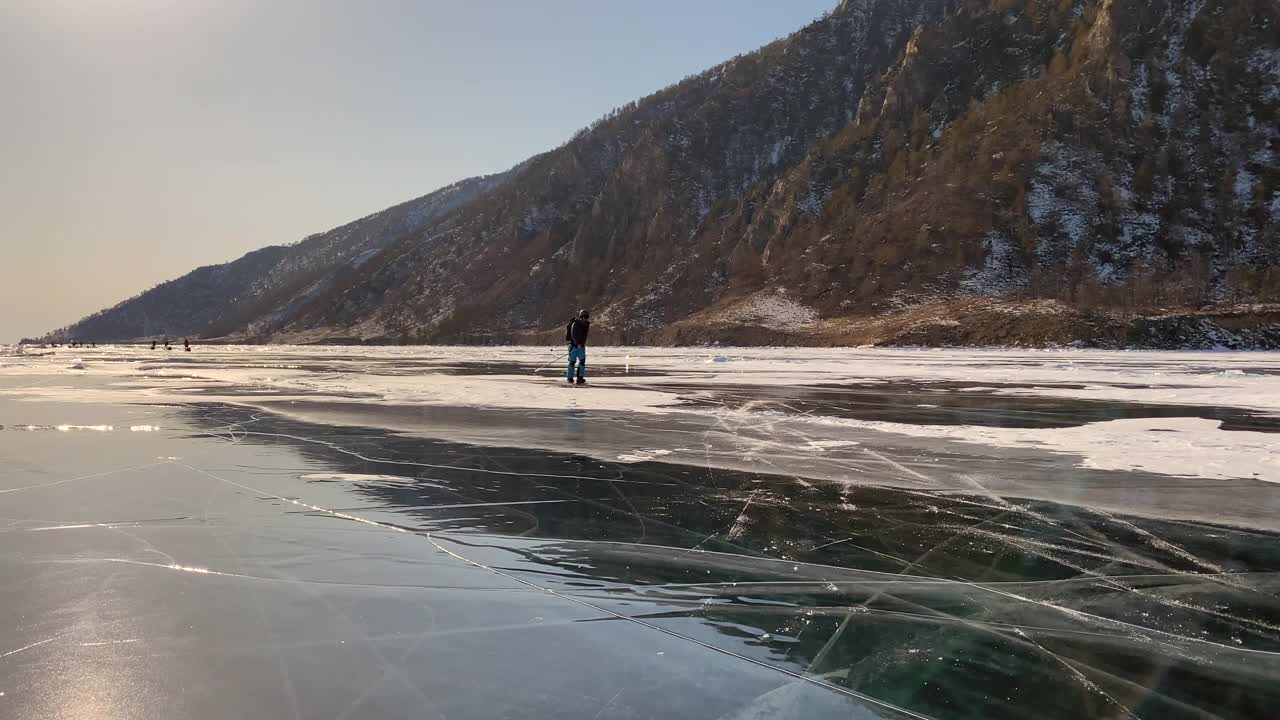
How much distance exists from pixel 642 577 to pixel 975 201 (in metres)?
99.0

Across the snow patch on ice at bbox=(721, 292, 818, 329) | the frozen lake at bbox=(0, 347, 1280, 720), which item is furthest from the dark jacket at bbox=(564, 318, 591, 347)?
the snow patch on ice at bbox=(721, 292, 818, 329)

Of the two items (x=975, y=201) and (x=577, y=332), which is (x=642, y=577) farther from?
(x=975, y=201)

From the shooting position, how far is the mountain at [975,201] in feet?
268

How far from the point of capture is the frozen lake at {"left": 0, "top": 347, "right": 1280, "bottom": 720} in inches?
116

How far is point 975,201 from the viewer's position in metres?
92.5

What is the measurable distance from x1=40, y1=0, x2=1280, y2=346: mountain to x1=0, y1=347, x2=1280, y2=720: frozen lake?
6312 cm

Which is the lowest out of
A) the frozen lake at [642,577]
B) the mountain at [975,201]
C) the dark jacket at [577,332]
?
the frozen lake at [642,577]

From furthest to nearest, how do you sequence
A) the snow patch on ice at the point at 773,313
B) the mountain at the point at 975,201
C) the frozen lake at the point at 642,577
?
the snow patch on ice at the point at 773,313 → the mountain at the point at 975,201 → the frozen lake at the point at 642,577

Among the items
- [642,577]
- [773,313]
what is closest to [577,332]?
[642,577]

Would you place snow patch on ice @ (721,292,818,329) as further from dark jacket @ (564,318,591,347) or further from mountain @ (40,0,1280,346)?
dark jacket @ (564,318,591,347)

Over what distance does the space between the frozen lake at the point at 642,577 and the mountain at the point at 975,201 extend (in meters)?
63.1

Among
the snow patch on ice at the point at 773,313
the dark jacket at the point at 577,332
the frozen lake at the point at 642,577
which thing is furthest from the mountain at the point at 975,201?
the frozen lake at the point at 642,577

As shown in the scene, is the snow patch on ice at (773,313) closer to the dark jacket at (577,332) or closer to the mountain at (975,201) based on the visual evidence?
the mountain at (975,201)

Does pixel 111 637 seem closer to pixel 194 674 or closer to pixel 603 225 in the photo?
pixel 194 674
